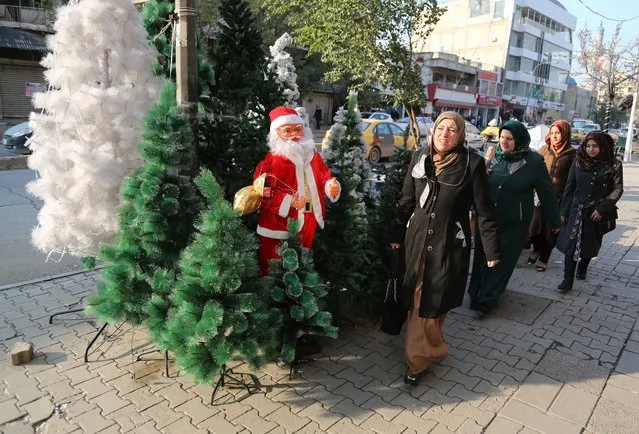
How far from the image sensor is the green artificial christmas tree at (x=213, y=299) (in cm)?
265

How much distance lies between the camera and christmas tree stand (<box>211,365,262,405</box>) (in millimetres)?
2998

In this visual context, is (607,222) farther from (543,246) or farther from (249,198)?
(249,198)

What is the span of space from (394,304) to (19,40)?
76.8ft

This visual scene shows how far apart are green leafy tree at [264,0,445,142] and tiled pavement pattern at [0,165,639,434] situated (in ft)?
12.8

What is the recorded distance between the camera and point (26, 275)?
17.2 feet

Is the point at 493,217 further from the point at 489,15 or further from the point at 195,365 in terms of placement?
the point at 489,15

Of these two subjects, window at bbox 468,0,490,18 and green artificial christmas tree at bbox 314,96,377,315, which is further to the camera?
window at bbox 468,0,490,18

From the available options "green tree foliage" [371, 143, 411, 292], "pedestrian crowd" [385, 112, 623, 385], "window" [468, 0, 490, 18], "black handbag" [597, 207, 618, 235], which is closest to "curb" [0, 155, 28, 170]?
"green tree foliage" [371, 143, 411, 292]

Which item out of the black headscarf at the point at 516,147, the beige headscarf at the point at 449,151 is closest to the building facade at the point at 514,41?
the black headscarf at the point at 516,147

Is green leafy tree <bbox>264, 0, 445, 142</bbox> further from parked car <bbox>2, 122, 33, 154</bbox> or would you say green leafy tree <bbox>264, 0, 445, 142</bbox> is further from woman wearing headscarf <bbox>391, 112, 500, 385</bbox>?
parked car <bbox>2, 122, 33, 154</bbox>

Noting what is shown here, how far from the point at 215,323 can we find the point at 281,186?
42.8 inches

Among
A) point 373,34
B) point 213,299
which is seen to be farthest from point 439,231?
point 373,34

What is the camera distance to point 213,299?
2693mm

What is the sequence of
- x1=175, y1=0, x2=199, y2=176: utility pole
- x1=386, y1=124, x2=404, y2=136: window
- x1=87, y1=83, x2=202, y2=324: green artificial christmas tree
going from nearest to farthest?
1. x1=87, y1=83, x2=202, y2=324: green artificial christmas tree
2. x1=175, y1=0, x2=199, y2=176: utility pole
3. x1=386, y1=124, x2=404, y2=136: window
